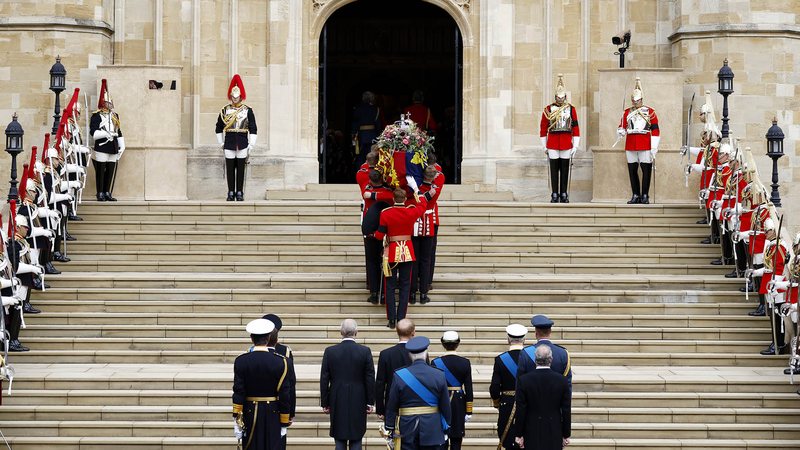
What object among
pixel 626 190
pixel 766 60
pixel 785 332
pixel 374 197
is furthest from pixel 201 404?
pixel 766 60

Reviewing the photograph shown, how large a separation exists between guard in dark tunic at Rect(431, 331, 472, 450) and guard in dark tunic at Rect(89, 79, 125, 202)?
10448mm

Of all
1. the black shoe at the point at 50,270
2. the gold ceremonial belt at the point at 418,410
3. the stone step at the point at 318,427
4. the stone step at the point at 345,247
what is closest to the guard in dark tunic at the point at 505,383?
the gold ceremonial belt at the point at 418,410

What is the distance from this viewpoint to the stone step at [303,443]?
577 inches

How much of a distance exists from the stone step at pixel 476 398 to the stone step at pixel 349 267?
161 inches

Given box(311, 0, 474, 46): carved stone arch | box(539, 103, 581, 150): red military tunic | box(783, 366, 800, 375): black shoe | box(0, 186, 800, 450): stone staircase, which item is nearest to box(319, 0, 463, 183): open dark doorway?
box(311, 0, 474, 46): carved stone arch

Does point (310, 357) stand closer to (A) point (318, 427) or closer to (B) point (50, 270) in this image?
(A) point (318, 427)

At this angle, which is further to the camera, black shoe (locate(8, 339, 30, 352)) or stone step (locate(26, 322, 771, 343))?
stone step (locate(26, 322, 771, 343))

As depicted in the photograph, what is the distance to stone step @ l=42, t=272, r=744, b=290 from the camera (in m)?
18.5

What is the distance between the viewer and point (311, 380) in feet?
50.8

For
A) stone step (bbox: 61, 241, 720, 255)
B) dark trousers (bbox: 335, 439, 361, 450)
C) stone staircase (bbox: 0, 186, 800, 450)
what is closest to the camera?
dark trousers (bbox: 335, 439, 361, 450)

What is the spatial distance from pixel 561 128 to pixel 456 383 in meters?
10.2

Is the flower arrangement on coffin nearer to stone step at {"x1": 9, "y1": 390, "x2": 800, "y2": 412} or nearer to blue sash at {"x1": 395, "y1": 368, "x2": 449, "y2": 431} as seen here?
stone step at {"x1": 9, "y1": 390, "x2": 800, "y2": 412}

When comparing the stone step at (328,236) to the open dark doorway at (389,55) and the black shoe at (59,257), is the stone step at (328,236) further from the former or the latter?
the open dark doorway at (389,55)

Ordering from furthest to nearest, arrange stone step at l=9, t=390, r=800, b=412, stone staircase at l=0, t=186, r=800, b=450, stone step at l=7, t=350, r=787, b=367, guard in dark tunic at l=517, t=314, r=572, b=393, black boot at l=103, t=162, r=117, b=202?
black boot at l=103, t=162, r=117, b=202 → stone step at l=7, t=350, r=787, b=367 → stone step at l=9, t=390, r=800, b=412 → stone staircase at l=0, t=186, r=800, b=450 → guard in dark tunic at l=517, t=314, r=572, b=393
